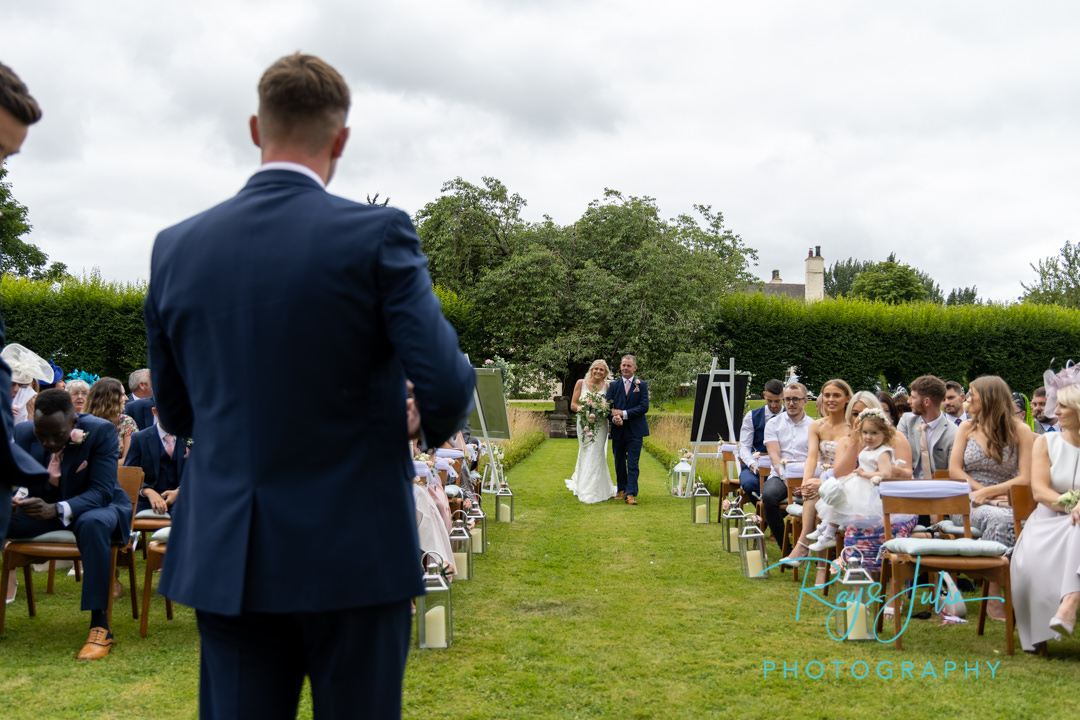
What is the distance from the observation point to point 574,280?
28.4 metres

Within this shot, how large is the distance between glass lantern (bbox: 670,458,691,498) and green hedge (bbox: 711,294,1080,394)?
12216mm

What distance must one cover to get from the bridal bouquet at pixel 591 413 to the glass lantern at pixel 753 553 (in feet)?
16.7

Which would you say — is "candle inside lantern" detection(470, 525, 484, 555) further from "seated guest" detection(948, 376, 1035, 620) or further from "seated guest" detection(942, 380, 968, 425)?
"seated guest" detection(942, 380, 968, 425)

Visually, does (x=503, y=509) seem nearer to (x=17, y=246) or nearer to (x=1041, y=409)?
(x=1041, y=409)

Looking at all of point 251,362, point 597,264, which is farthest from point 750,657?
point 597,264

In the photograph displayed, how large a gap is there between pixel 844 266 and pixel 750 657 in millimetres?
93335

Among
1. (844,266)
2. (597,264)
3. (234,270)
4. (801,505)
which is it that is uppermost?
(844,266)

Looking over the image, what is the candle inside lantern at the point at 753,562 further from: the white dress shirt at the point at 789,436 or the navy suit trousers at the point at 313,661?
the navy suit trousers at the point at 313,661

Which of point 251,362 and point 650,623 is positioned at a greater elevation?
point 251,362

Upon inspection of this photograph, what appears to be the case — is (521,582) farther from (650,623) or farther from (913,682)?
(913,682)

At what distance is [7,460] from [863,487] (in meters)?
6.05

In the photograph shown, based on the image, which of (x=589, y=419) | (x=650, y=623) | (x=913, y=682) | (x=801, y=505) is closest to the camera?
(x=913, y=682)

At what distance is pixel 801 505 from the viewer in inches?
322

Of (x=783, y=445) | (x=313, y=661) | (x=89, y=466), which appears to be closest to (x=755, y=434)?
(x=783, y=445)
